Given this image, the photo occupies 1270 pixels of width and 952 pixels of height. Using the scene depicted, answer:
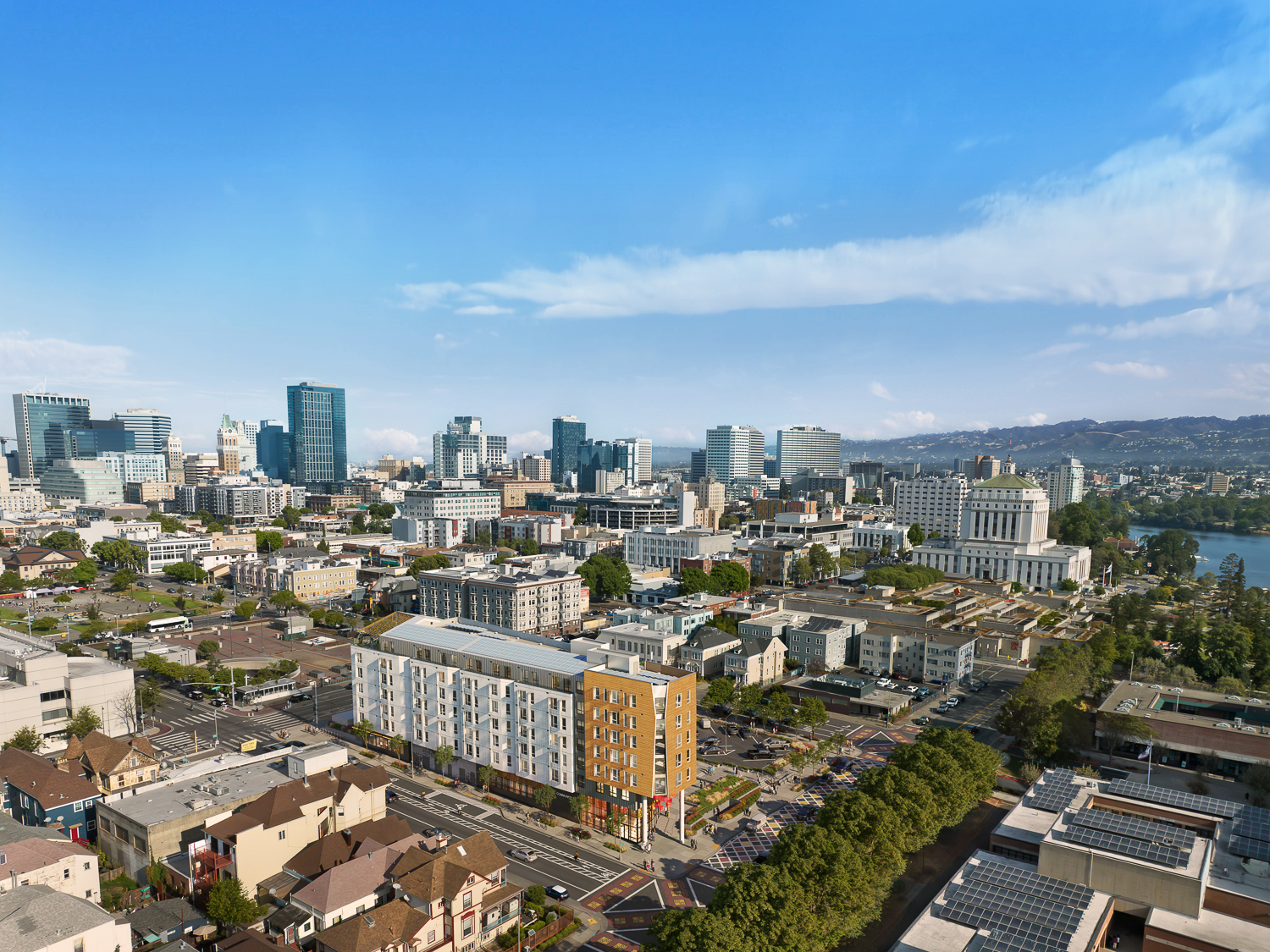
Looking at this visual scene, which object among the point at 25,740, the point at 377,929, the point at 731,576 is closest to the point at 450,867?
the point at 377,929

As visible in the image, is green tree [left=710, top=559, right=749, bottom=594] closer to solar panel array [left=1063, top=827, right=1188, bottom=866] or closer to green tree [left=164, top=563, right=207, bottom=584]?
solar panel array [left=1063, top=827, right=1188, bottom=866]

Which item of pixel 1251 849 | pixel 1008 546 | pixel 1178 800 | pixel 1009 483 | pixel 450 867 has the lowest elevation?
pixel 1178 800

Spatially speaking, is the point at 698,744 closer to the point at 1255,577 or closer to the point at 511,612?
the point at 511,612

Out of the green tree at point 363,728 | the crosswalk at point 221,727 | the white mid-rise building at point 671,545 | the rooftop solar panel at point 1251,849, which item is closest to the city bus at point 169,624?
the crosswalk at point 221,727

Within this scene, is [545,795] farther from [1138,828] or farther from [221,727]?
[221,727]

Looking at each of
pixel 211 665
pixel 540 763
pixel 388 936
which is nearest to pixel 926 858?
pixel 540 763

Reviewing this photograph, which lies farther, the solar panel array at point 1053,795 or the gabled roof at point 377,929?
the solar panel array at point 1053,795

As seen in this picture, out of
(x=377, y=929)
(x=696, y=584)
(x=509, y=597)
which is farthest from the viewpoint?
(x=696, y=584)

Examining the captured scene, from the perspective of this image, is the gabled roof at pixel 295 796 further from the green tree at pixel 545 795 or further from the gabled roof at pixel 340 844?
the green tree at pixel 545 795
